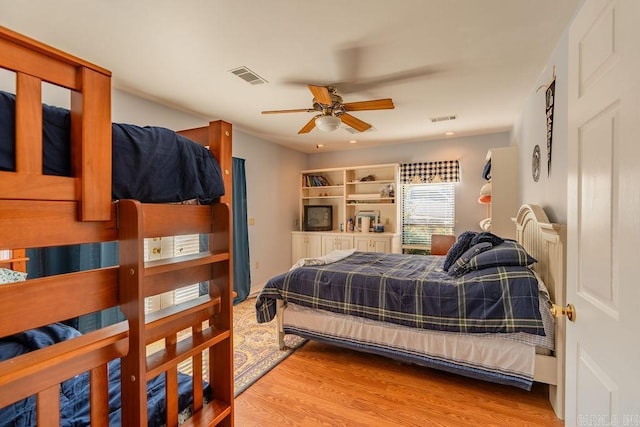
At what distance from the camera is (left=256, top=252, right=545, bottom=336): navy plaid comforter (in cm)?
196

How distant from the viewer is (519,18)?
72.4 inches

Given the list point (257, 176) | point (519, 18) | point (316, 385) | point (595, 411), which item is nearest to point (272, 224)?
point (257, 176)

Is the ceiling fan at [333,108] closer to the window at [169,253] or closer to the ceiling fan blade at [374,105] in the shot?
the ceiling fan blade at [374,105]

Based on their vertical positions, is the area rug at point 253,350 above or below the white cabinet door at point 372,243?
below

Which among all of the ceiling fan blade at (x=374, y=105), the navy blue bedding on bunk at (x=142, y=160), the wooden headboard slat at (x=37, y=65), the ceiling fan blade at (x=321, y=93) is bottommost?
the navy blue bedding on bunk at (x=142, y=160)

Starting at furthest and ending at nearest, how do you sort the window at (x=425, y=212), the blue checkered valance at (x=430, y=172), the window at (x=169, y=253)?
1. the window at (x=425, y=212)
2. the blue checkered valance at (x=430, y=172)
3. the window at (x=169, y=253)

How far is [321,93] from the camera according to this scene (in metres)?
2.43

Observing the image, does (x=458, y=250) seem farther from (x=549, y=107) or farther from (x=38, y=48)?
(x=38, y=48)

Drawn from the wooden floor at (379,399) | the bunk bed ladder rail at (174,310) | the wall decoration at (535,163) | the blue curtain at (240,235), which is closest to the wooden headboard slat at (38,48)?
the bunk bed ladder rail at (174,310)

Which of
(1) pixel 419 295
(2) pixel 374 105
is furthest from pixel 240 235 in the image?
(1) pixel 419 295

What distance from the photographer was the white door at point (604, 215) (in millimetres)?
679

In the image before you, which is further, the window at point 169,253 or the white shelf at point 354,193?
the white shelf at point 354,193

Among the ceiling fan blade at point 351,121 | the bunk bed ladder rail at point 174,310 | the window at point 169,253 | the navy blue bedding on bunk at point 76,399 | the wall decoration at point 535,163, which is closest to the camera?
the bunk bed ladder rail at point 174,310

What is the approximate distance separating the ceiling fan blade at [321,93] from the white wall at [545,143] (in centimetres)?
164
